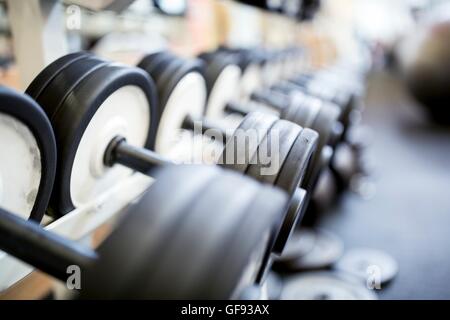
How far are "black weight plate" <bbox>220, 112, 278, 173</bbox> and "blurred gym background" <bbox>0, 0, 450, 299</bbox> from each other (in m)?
0.28

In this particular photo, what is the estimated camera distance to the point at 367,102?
392 cm

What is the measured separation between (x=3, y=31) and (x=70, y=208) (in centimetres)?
180

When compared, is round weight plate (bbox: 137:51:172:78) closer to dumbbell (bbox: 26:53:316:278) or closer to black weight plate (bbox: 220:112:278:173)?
dumbbell (bbox: 26:53:316:278)

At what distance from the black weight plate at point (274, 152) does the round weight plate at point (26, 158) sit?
0.81 feet

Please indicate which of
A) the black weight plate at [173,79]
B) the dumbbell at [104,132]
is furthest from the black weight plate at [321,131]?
the black weight plate at [173,79]

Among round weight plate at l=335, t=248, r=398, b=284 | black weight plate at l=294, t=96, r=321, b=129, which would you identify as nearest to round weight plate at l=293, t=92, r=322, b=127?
black weight plate at l=294, t=96, r=321, b=129

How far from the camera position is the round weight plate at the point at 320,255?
110cm

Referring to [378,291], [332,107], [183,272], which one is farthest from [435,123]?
[183,272]

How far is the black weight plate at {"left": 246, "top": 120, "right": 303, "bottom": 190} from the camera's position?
1.45ft

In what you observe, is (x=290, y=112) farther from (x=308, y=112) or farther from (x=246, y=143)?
(x=246, y=143)

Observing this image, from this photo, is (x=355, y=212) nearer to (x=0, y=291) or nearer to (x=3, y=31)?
(x=0, y=291)

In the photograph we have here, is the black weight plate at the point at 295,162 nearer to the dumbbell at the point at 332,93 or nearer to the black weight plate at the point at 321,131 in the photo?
the black weight plate at the point at 321,131

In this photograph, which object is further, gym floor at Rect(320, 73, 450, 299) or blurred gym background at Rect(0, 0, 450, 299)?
gym floor at Rect(320, 73, 450, 299)

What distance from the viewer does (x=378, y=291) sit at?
1030mm
